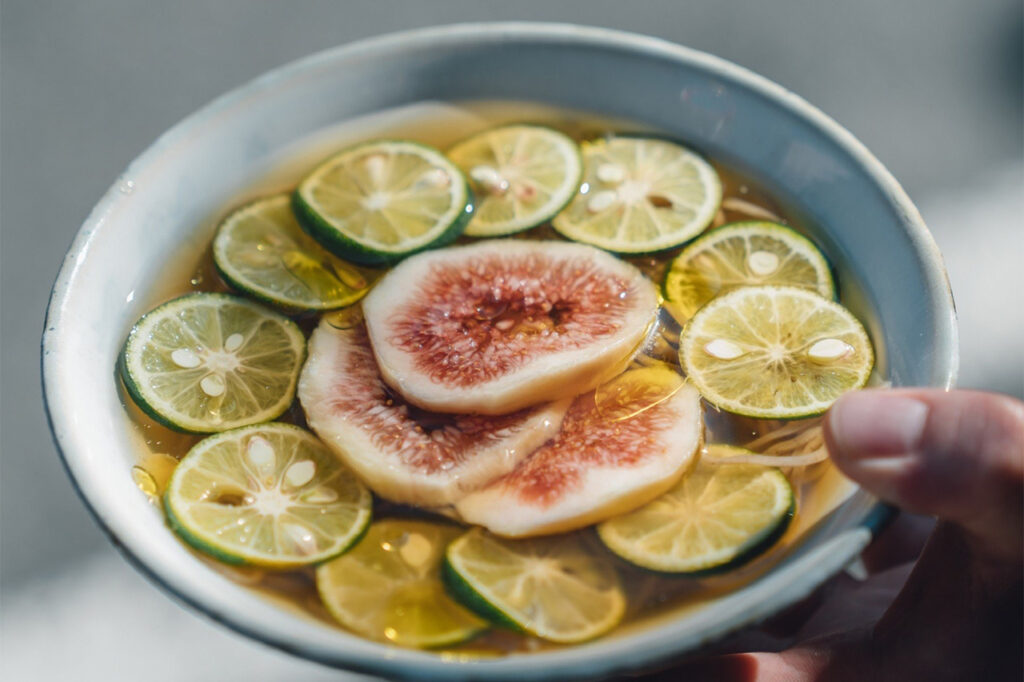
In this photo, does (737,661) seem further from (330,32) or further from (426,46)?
(330,32)

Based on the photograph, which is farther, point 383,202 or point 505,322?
point 383,202

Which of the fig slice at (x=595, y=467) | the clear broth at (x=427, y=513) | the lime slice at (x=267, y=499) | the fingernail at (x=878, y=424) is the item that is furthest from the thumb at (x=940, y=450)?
the lime slice at (x=267, y=499)

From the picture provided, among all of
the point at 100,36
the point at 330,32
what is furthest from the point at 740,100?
the point at 100,36

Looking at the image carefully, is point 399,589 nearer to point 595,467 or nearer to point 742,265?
point 595,467

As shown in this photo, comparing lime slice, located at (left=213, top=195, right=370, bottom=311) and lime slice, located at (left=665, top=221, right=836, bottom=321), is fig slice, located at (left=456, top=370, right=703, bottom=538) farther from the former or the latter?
lime slice, located at (left=213, top=195, right=370, bottom=311)

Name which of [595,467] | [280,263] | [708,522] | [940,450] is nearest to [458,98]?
[280,263]

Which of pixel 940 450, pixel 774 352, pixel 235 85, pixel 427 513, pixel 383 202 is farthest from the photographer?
pixel 235 85

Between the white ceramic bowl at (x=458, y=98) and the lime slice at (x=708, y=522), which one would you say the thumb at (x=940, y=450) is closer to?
the white ceramic bowl at (x=458, y=98)
